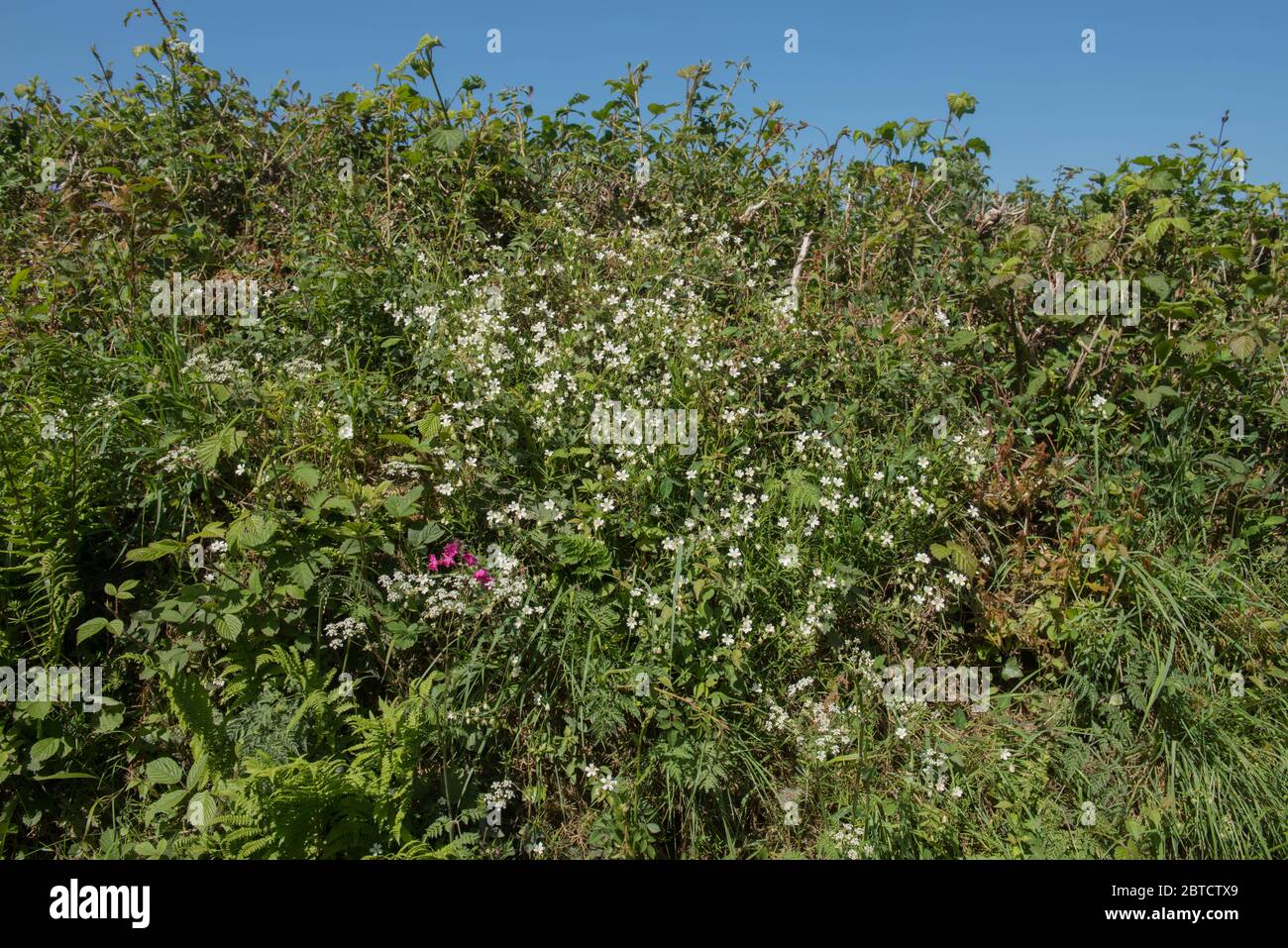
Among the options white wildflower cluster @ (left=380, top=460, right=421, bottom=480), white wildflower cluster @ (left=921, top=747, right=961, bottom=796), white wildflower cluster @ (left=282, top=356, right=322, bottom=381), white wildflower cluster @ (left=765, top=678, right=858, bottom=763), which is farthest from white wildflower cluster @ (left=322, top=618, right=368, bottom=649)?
white wildflower cluster @ (left=921, top=747, right=961, bottom=796)

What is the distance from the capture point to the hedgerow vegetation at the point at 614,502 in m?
3.37

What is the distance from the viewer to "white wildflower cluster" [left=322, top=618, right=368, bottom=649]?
3428 mm

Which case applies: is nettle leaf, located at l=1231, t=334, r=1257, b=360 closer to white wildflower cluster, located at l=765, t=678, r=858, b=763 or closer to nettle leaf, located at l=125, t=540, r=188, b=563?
white wildflower cluster, located at l=765, t=678, r=858, b=763

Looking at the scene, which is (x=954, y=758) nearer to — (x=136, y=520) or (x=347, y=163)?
(x=136, y=520)

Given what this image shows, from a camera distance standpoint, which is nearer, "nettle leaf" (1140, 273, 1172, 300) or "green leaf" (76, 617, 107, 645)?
"green leaf" (76, 617, 107, 645)

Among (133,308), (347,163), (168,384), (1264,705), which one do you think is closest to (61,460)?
(168,384)

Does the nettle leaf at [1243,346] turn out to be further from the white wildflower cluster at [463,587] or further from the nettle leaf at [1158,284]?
the white wildflower cluster at [463,587]

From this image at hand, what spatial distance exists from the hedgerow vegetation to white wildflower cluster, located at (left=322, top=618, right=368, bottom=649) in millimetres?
20

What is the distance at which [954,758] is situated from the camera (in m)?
3.62

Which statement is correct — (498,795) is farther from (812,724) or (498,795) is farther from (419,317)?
(419,317)

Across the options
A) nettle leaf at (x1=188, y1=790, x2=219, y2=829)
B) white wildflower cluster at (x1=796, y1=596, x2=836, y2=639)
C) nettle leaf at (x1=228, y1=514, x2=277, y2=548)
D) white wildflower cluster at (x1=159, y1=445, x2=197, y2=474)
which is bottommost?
nettle leaf at (x1=188, y1=790, x2=219, y2=829)

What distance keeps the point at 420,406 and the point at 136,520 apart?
145 centimetres

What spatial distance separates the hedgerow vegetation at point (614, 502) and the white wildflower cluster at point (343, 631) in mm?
20

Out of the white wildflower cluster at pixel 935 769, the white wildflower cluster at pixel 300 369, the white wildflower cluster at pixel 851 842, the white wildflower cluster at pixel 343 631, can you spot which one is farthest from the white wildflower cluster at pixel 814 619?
the white wildflower cluster at pixel 300 369
